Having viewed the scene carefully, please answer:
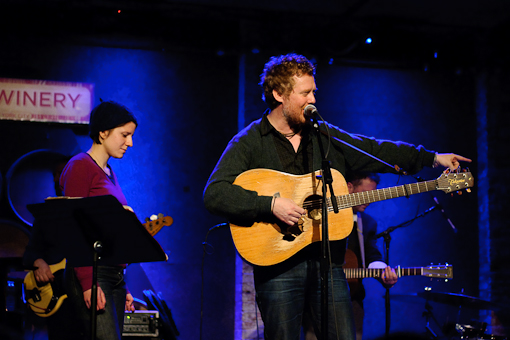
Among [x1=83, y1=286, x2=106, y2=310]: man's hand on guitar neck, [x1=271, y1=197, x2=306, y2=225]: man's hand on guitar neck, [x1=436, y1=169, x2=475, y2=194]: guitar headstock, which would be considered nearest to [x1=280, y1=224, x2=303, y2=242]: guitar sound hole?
[x1=271, y1=197, x2=306, y2=225]: man's hand on guitar neck

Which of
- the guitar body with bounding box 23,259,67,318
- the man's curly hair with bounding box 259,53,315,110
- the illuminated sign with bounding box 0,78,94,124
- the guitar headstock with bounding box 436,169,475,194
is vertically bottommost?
the guitar body with bounding box 23,259,67,318

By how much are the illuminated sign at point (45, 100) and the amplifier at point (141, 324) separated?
103 inches

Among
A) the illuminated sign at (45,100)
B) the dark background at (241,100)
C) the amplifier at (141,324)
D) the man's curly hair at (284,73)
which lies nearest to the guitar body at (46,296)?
the amplifier at (141,324)

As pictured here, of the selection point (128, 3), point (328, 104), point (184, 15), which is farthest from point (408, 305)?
point (128, 3)

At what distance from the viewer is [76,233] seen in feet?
8.53

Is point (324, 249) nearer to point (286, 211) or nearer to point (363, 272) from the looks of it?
point (286, 211)

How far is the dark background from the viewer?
19.6ft

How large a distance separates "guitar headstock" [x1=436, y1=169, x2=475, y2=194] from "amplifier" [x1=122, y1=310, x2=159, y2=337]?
293 cm

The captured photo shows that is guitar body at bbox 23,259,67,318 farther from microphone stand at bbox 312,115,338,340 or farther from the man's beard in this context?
microphone stand at bbox 312,115,338,340

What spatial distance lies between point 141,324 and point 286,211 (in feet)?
8.29

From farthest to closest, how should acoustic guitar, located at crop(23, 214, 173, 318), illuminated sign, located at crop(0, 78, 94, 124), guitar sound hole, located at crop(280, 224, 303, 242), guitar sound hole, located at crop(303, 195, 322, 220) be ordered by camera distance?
illuminated sign, located at crop(0, 78, 94, 124) < acoustic guitar, located at crop(23, 214, 173, 318) < guitar sound hole, located at crop(303, 195, 322, 220) < guitar sound hole, located at crop(280, 224, 303, 242)

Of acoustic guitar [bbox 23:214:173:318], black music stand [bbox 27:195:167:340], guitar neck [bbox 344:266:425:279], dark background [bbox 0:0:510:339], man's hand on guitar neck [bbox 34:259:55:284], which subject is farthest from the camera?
dark background [bbox 0:0:510:339]

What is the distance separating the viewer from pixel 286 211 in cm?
279

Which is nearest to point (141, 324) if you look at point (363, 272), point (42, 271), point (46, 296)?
point (46, 296)
